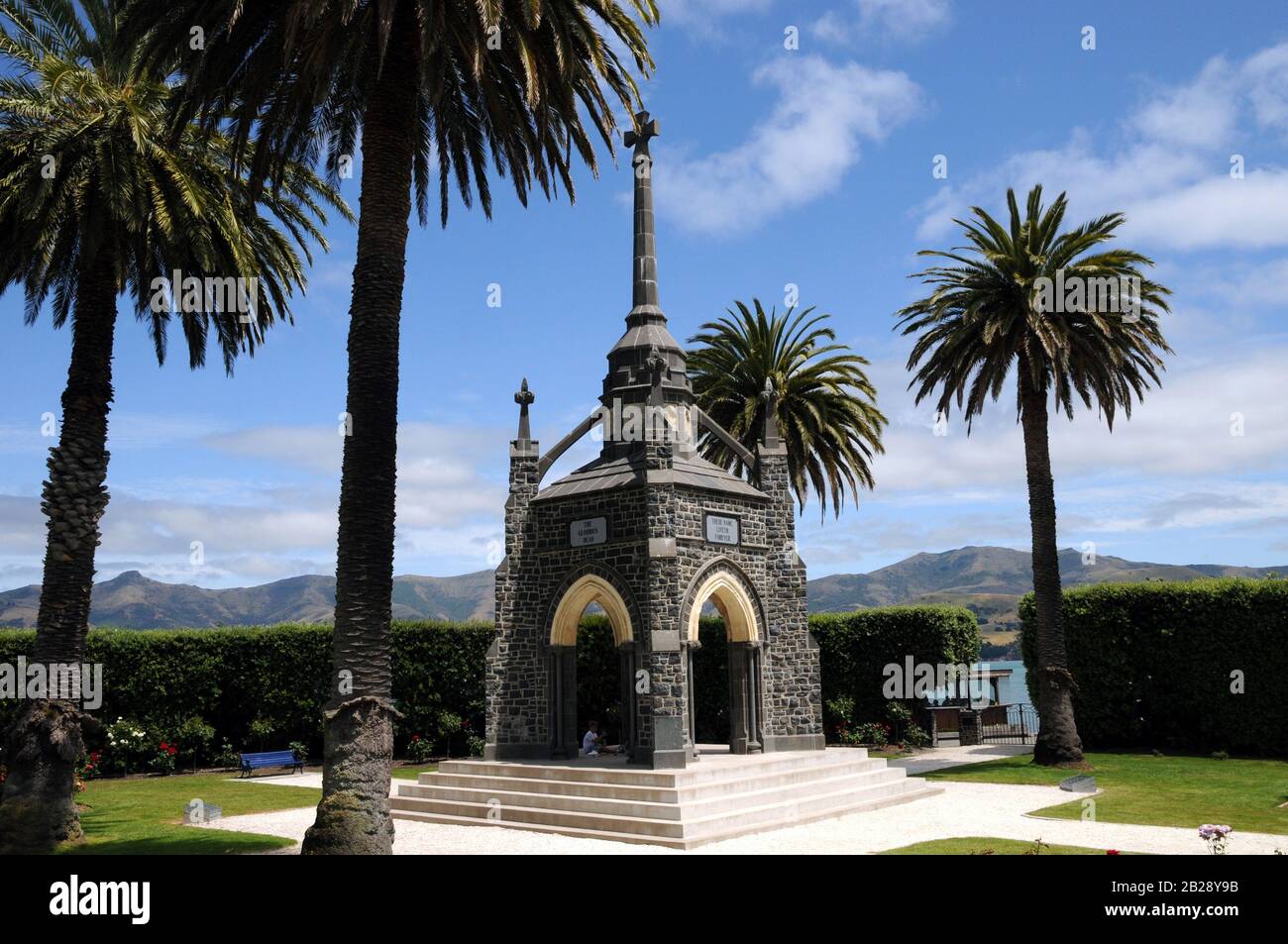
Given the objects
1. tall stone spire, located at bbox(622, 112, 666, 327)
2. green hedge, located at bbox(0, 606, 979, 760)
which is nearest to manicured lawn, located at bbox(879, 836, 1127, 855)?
tall stone spire, located at bbox(622, 112, 666, 327)

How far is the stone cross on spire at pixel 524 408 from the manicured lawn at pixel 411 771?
9464 millimetres

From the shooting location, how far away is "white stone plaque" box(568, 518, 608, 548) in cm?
2041

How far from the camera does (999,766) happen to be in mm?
24469

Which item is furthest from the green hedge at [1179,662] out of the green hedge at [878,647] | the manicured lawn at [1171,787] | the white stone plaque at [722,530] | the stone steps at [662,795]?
the white stone plaque at [722,530]

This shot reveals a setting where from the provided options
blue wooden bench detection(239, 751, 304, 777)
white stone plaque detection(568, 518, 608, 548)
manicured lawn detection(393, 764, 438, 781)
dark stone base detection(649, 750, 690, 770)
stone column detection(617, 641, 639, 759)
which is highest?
white stone plaque detection(568, 518, 608, 548)

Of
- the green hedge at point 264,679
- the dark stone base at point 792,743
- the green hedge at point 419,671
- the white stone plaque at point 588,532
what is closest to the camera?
the white stone plaque at point 588,532

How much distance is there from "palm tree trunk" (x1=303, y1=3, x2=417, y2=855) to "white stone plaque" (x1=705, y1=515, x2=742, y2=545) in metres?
8.54

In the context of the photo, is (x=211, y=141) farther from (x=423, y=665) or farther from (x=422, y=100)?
(x=423, y=665)

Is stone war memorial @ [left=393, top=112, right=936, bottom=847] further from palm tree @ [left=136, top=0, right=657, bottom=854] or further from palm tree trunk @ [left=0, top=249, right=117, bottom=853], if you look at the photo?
palm tree trunk @ [left=0, top=249, right=117, bottom=853]

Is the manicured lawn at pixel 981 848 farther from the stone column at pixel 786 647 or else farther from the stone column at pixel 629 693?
the stone column at pixel 786 647

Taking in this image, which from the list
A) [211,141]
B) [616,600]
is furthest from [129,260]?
[616,600]

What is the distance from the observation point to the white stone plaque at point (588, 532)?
20.4m

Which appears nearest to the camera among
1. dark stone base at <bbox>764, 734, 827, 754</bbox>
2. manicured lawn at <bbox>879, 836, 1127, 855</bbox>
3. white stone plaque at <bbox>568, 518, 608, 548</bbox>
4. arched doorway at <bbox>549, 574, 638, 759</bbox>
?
manicured lawn at <bbox>879, 836, 1127, 855</bbox>
